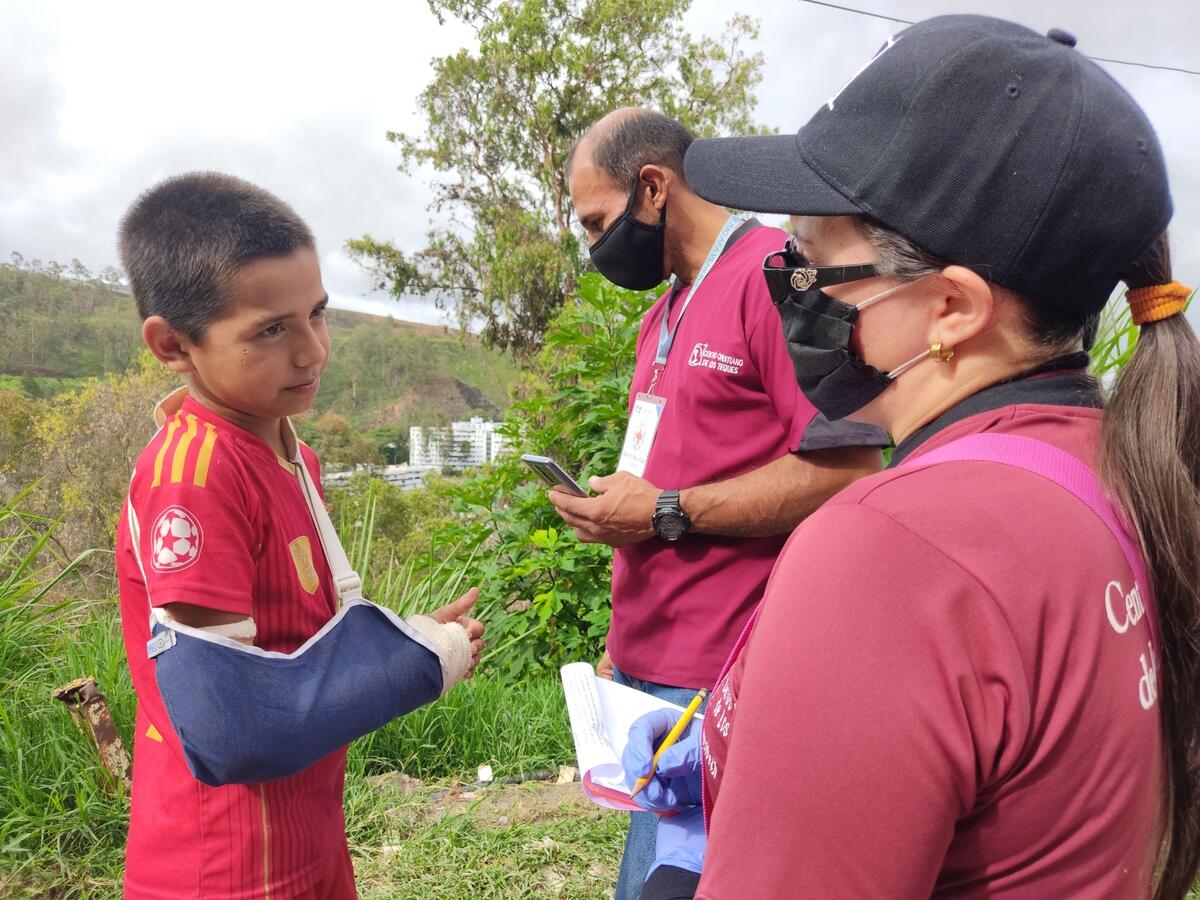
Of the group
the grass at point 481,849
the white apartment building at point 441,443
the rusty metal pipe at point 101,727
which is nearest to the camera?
the grass at point 481,849

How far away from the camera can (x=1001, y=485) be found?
0.72 meters

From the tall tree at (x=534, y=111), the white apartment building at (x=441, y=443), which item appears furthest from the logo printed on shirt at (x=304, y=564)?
the white apartment building at (x=441, y=443)

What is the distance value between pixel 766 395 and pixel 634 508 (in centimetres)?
40

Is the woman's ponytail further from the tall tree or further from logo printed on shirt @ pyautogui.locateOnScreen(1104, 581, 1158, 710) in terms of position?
the tall tree

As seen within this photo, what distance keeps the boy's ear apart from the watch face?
102cm

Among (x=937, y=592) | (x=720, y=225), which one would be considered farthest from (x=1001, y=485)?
(x=720, y=225)

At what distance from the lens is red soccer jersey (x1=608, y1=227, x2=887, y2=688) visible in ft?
6.09

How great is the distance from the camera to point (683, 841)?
4.02 ft

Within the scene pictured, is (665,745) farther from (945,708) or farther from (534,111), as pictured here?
(534,111)

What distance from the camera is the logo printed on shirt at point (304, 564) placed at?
1470 millimetres

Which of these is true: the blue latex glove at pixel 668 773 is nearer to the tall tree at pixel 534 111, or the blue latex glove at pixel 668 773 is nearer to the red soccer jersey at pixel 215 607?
the red soccer jersey at pixel 215 607

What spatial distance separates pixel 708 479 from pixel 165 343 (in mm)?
1165

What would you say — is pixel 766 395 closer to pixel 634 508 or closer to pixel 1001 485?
pixel 634 508

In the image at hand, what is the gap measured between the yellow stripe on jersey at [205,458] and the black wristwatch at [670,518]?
957mm
